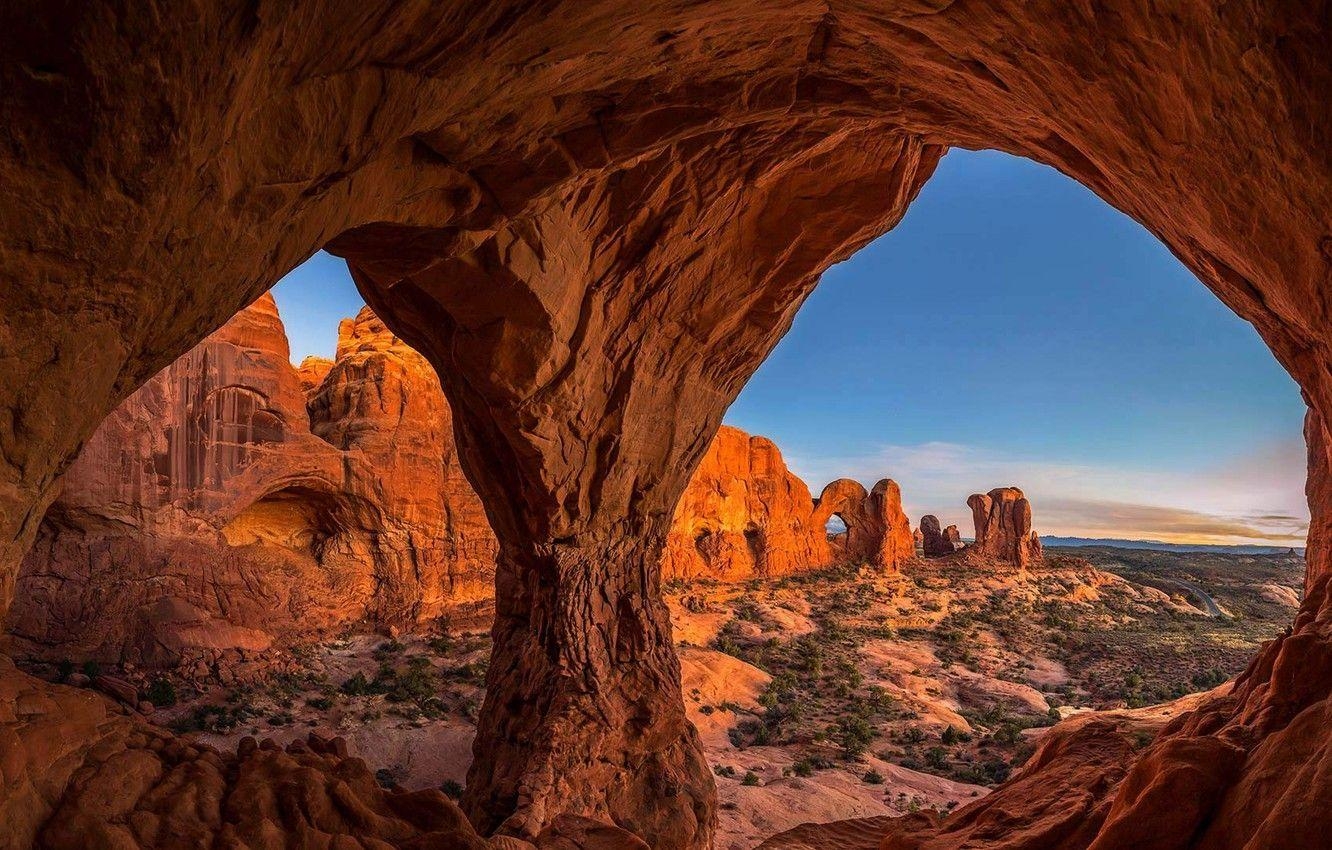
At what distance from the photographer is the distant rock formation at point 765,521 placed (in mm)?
35156

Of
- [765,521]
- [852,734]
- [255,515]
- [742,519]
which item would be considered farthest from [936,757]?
[765,521]

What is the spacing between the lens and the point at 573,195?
281 inches

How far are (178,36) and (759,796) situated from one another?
49.5 feet

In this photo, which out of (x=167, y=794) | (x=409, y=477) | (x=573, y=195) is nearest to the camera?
(x=167, y=794)

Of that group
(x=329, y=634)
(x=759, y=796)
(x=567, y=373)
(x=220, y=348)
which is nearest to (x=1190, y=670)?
(x=759, y=796)

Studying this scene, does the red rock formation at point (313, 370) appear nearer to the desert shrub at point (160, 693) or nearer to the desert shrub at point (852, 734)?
the desert shrub at point (160, 693)

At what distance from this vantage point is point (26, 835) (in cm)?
266

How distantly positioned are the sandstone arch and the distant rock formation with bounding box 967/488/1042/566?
146ft

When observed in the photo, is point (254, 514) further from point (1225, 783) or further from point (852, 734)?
point (1225, 783)

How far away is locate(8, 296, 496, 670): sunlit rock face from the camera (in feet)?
43.2

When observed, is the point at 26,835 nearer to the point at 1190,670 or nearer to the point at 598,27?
the point at 598,27

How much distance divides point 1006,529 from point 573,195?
49.4 m

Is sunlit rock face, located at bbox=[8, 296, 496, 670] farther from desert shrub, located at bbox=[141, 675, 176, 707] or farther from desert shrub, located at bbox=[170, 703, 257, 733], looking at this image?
desert shrub, located at bbox=[170, 703, 257, 733]

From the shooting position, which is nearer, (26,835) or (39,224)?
(39,224)
